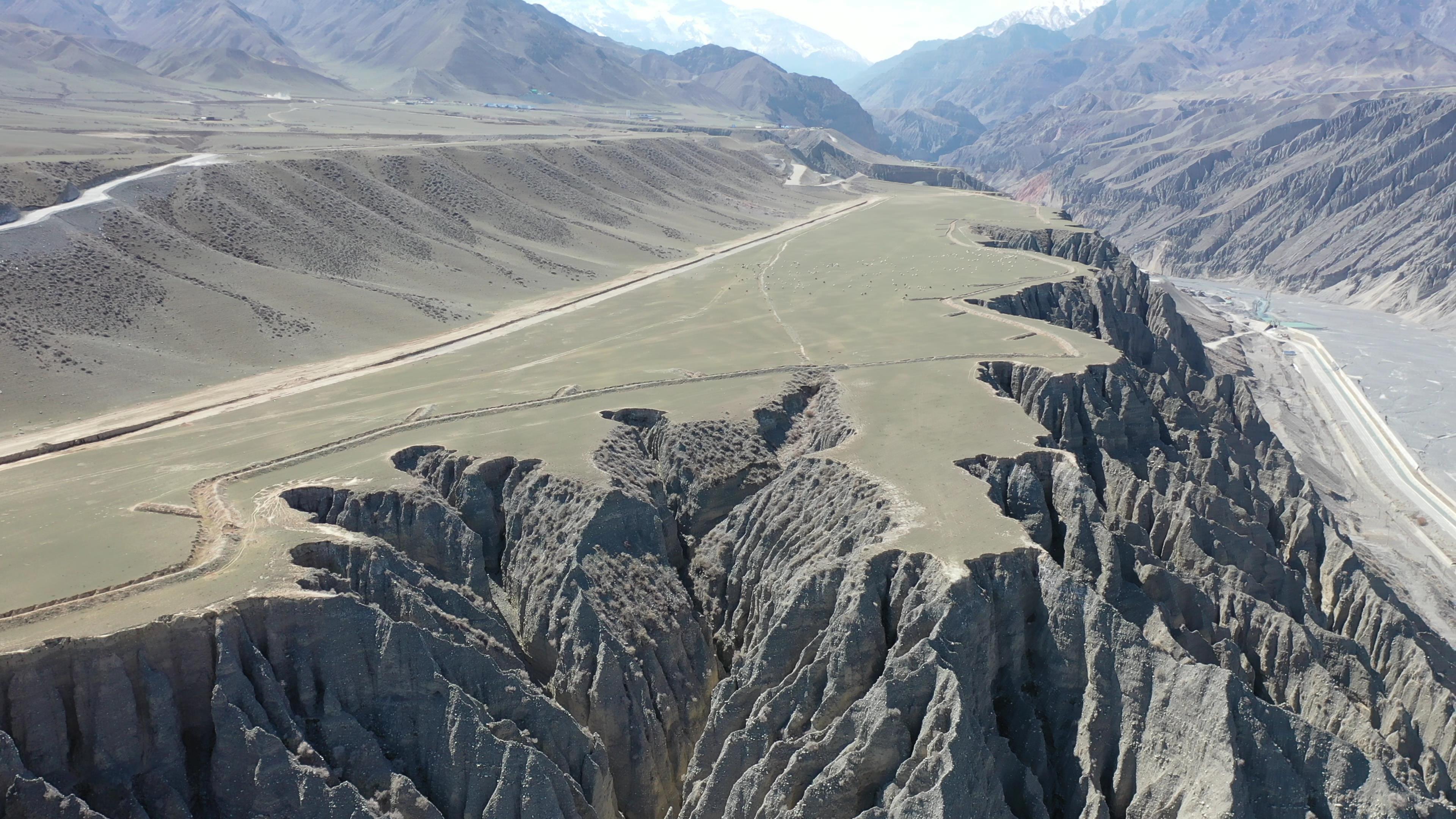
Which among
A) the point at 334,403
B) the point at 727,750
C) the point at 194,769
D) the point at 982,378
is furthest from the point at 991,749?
the point at 334,403

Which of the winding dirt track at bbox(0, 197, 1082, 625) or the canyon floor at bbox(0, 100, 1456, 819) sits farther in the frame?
the winding dirt track at bbox(0, 197, 1082, 625)

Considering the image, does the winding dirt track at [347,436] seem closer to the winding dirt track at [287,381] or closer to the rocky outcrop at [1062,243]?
the winding dirt track at [287,381]

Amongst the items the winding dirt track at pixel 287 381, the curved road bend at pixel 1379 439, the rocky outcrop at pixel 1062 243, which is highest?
the rocky outcrop at pixel 1062 243

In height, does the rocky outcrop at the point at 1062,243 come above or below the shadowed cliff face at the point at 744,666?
above

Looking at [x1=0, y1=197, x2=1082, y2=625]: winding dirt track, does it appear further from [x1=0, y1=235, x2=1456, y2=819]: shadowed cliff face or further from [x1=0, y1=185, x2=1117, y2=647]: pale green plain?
[x1=0, y1=235, x2=1456, y2=819]: shadowed cliff face

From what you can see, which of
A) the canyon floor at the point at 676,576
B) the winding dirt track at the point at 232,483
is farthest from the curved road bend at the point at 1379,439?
the winding dirt track at the point at 232,483

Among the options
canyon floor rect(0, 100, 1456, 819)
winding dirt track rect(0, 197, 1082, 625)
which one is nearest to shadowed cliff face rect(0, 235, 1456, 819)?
canyon floor rect(0, 100, 1456, 819)
